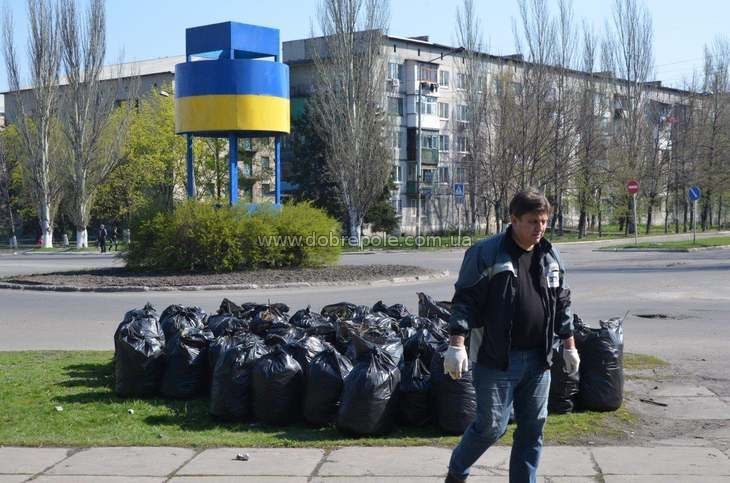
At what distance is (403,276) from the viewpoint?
2386 centimetres

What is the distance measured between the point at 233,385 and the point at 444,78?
69283mm

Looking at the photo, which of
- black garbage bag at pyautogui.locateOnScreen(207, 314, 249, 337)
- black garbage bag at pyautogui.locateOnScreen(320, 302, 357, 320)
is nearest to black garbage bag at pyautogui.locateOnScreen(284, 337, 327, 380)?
black garbage bag at pyautogui.locateOnScreen(207, 314, 249, 337)

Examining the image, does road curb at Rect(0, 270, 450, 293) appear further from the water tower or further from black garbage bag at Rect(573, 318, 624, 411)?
black garbage bag at Rect(573, 318, 624, 411)

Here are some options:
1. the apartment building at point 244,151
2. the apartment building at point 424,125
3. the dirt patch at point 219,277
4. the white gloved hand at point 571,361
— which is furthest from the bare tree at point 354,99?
the white gloved hand at point 571,361

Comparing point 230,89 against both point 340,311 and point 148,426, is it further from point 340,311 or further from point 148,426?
point 148,426

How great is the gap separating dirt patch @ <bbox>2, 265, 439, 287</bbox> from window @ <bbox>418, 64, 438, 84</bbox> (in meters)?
45.9

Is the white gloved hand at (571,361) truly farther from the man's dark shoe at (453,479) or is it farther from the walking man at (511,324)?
the man's dark shoe at (453,479)

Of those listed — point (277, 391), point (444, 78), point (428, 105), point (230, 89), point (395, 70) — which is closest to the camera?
point (277, 391)

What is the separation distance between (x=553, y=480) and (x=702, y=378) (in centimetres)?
422

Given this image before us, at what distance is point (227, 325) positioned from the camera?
895 cm

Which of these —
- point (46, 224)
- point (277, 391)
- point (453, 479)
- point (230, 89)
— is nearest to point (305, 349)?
point (277, 391)

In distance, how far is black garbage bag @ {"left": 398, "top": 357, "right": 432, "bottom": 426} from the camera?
6883 millimetres

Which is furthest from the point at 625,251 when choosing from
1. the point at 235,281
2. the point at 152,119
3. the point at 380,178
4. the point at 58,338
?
the point at 152,119

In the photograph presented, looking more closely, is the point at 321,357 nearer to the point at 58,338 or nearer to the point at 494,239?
the point at 494,239
